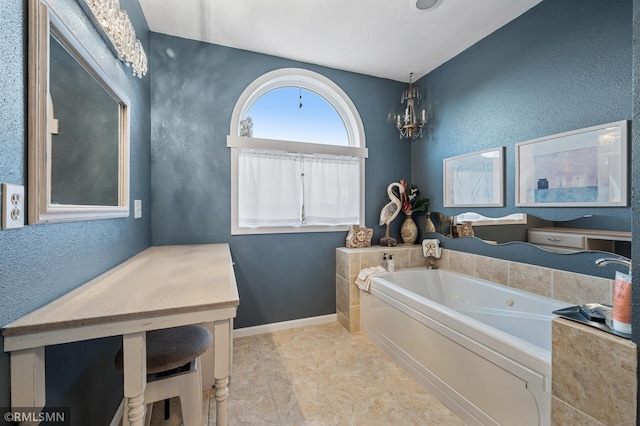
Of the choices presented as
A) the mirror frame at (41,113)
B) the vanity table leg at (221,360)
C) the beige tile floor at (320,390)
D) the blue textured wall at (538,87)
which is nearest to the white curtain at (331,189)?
the blue textured wall at (538,87)

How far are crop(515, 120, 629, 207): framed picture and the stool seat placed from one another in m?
2.36

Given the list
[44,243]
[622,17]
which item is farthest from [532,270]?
[44,243]

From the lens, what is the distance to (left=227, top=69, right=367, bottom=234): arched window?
2.54m

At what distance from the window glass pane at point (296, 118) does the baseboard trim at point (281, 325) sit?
1.90 meters

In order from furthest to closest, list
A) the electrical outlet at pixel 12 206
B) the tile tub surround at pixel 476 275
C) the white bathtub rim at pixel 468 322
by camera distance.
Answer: the tile tub surround at pixel 476 275, the white bathtub rim at pixel 468 322, the electrical outlet at pixel 12 206

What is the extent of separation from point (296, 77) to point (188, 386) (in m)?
2.74

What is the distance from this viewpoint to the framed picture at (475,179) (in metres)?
2.20

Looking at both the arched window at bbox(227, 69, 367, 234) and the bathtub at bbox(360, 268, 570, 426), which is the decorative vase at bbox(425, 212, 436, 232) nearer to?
the bathtub at bbox(360, 268, 570, 426)

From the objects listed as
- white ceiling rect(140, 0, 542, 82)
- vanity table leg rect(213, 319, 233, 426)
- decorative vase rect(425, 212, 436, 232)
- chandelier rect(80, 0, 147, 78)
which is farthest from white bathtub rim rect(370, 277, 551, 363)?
chandelier rect(80, 0, 147, 78)

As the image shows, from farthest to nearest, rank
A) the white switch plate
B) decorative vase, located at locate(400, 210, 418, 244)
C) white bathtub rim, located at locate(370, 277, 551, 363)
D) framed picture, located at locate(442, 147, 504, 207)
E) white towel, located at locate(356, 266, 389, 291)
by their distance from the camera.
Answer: decorative vase, located at locate(400, 210, 418, 244), white towel, located at locate(356, 266, 389, 291), framed picture, located at locate(442, 147, 504, 207), the white switch plate, white bathtub rim, located at locate(370, 277, 551, 363)

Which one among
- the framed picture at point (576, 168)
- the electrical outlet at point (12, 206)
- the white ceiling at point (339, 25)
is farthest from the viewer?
the white ceiling at point (339, 25)

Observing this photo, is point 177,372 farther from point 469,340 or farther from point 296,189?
point 296,189

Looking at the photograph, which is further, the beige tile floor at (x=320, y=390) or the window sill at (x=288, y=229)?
the window sill at (x=288, y=229)

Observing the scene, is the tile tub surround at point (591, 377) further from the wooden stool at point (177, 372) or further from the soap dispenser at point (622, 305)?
the wooden stool at point (177, 372)
